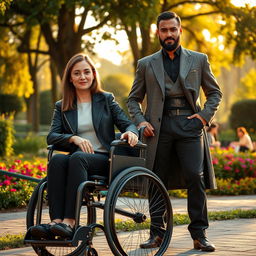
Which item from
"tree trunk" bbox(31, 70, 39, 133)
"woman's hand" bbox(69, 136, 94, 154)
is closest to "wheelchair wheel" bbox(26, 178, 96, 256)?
"woman's hand" bbox(69, 136, 94, 154)

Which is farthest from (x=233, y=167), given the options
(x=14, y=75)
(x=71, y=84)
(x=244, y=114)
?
(x=14, y=75)

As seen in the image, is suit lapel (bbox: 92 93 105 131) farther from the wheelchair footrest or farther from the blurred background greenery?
the blurred background greenery

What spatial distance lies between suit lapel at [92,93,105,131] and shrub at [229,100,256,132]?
2245 centimetres

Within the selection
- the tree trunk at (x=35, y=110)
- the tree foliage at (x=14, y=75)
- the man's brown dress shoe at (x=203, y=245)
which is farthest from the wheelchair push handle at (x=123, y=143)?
the tree foliage at (x=14, y=75)

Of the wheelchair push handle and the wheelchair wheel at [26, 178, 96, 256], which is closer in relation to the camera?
the wheelchair wheel at [26, 178, 96, 256]

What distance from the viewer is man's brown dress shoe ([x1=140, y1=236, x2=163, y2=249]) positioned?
539 cm

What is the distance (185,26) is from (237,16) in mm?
5607

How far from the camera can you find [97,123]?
5.14m

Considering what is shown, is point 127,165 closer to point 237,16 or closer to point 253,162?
point 253,162

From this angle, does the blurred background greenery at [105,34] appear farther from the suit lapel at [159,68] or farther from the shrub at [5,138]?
the suit lapel at [159,68]

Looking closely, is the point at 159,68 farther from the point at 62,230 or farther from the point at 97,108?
the point at 62,230

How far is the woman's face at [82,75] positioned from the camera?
5.18 meters

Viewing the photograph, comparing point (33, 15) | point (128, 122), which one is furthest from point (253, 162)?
point (128, 122)

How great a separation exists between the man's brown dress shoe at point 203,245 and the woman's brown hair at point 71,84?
1.35m
